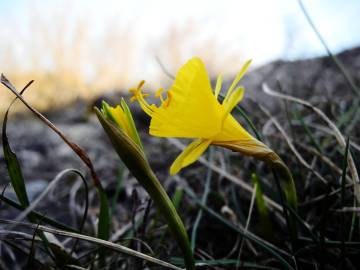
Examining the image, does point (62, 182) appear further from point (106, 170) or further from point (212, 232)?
point (212, 232)

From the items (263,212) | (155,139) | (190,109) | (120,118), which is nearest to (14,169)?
(120,118)

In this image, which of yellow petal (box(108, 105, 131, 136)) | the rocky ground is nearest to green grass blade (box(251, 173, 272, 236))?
yellow petal (box(108, 105, 131, 136))

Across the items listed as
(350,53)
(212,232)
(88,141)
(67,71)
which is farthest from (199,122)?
(67,71)

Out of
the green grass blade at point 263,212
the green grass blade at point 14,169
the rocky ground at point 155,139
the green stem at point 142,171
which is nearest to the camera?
the green stem at point 142,171

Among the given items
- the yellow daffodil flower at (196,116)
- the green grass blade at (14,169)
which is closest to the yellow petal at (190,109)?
the yellow daffodil flower at (196,116)

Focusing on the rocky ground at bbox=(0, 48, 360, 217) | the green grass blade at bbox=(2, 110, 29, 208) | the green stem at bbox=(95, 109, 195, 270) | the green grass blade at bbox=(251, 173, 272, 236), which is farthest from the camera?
the rocky ground at bbox=(0, 48, 360, 217)

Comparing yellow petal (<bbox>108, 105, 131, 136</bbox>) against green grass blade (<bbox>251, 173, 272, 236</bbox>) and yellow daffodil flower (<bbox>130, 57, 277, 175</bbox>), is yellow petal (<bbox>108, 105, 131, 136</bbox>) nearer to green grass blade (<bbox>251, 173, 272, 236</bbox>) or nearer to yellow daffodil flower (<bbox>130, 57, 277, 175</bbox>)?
yellow daffodil flower (<bbox>130, 57, 277, 175</bbox>)

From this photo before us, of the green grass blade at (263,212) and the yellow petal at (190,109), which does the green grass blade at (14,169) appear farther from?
the green grass blade at (263,212)
